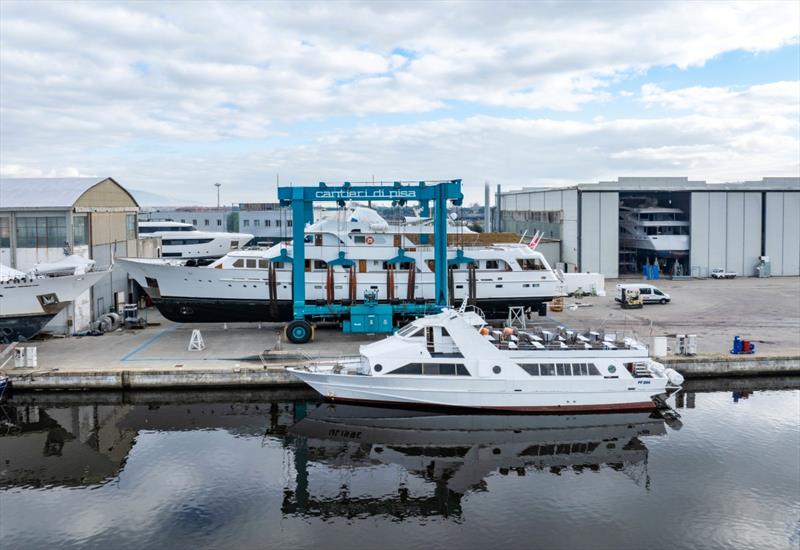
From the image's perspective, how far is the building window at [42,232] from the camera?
28375mm

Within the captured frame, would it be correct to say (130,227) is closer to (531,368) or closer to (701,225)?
(531,368)

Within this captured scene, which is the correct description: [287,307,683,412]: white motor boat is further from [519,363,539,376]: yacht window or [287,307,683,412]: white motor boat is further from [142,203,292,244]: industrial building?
[142,203,292,244]: industrial building

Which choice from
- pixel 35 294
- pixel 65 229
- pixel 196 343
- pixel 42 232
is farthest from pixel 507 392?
pixel 42 232

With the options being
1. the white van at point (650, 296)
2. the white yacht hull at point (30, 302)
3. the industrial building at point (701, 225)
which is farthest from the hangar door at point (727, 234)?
the white yacht hull at point (30, 302)

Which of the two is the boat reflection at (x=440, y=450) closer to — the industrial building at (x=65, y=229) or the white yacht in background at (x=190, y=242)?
the industrial building at (x=65, y=229)

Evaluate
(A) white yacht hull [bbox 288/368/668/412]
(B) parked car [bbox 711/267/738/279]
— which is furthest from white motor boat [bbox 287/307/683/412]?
(B) parked car [bbox 711/267/738/279]

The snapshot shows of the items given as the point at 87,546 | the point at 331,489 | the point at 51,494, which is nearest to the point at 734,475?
the point at 331,489

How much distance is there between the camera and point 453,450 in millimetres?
18078

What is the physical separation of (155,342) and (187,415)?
6.74 m

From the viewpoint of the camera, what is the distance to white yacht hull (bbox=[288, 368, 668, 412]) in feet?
65.8

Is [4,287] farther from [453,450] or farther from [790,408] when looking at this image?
[790,408]

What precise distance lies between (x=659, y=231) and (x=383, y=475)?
3673 cm

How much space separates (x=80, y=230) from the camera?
29328 millimetres

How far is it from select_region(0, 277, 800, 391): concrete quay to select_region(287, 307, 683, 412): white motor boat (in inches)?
132
